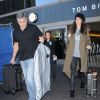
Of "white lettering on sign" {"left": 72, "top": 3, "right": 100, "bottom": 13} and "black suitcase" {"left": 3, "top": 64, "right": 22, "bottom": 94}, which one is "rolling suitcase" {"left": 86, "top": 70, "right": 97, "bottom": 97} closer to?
"black suitcase" {"left": 3, "top": 64, "right": 22, "bottom": 94}

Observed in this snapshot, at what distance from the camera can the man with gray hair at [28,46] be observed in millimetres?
7634

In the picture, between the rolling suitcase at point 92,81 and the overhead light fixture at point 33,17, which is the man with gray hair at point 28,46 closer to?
the rolling suitcase at point 92,81

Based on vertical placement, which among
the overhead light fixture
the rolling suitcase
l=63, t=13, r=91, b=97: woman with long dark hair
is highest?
the overhead light fixture

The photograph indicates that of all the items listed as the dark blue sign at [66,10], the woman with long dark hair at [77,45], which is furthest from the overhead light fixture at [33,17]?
the woman with long dark hair at [77,45]

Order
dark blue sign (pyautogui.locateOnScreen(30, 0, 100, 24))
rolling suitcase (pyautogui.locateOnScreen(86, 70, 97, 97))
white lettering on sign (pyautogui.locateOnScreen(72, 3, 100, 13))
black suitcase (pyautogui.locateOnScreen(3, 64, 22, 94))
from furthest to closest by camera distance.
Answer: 1. dark blue sign (pyautogui.locateOnScreen(30, 0, 100, 24))
2. white lettering on sign (pyautogui.locateOnScreen(72, 3, 100, 13))
3. black suitcase (pyautogui.locateOnScreen(3, 64, 22, 94))
4. rolling suitcase (pyautogui.locateOnScreen(86, 70, 97, 97))

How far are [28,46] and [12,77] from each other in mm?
2009

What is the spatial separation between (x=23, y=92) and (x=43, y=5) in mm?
11756

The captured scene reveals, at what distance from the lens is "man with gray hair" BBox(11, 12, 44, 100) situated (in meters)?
7.63

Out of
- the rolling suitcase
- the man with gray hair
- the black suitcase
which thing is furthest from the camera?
the black suitcase

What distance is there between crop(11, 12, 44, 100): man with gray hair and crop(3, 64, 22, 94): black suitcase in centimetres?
167

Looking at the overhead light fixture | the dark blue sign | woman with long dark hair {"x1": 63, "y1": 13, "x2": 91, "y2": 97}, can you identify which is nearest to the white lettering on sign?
the dark blue sign

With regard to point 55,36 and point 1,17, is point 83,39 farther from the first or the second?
point 1,17

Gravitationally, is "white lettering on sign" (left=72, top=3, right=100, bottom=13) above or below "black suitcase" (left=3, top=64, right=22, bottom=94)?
above

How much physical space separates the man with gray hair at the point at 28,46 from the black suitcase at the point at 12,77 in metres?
1.67
